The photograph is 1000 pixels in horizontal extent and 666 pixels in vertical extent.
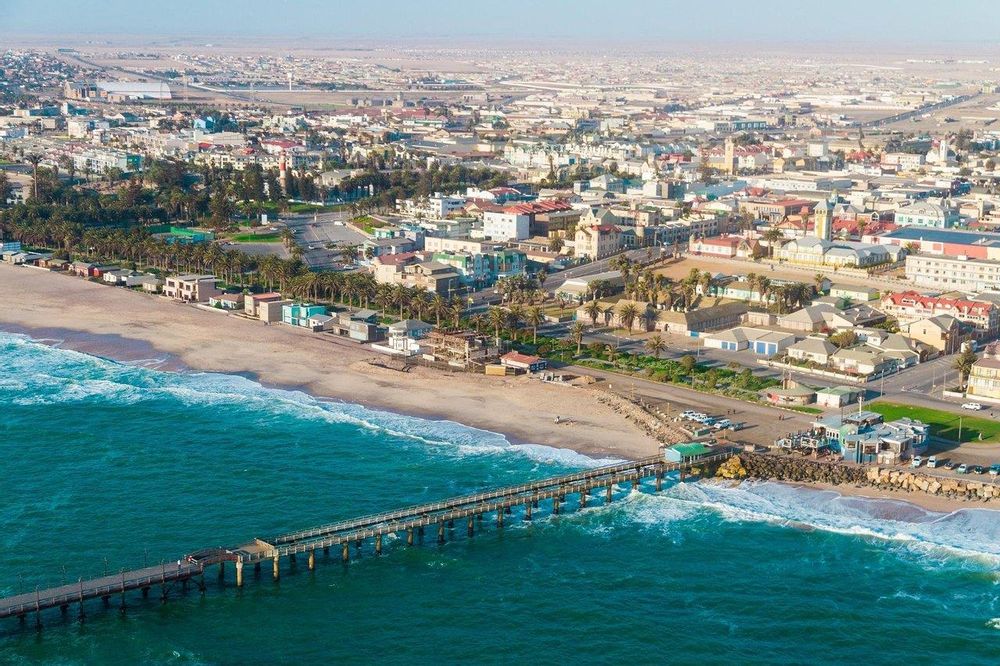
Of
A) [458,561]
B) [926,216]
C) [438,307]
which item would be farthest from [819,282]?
[458,561]

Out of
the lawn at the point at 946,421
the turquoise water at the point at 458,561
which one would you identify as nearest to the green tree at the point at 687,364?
the lawn at the point at 946,421

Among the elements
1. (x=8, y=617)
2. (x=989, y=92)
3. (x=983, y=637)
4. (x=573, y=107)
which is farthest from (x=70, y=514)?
(x=989, y=92)

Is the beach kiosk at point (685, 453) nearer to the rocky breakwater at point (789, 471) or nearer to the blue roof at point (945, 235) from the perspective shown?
the rocky breakwater at point (789, 471)

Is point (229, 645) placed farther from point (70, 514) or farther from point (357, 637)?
Result: point (70, 514)

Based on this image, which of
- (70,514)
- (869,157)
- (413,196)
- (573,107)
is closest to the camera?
(70,514)

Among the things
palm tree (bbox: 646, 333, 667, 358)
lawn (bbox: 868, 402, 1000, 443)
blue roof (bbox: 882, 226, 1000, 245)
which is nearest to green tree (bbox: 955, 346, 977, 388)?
lawn (bbox: 868, 402, 1000, 443)

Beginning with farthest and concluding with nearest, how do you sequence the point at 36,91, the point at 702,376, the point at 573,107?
1. the point at 36,91
2. the point at 573,107
3. the point at 702,376
